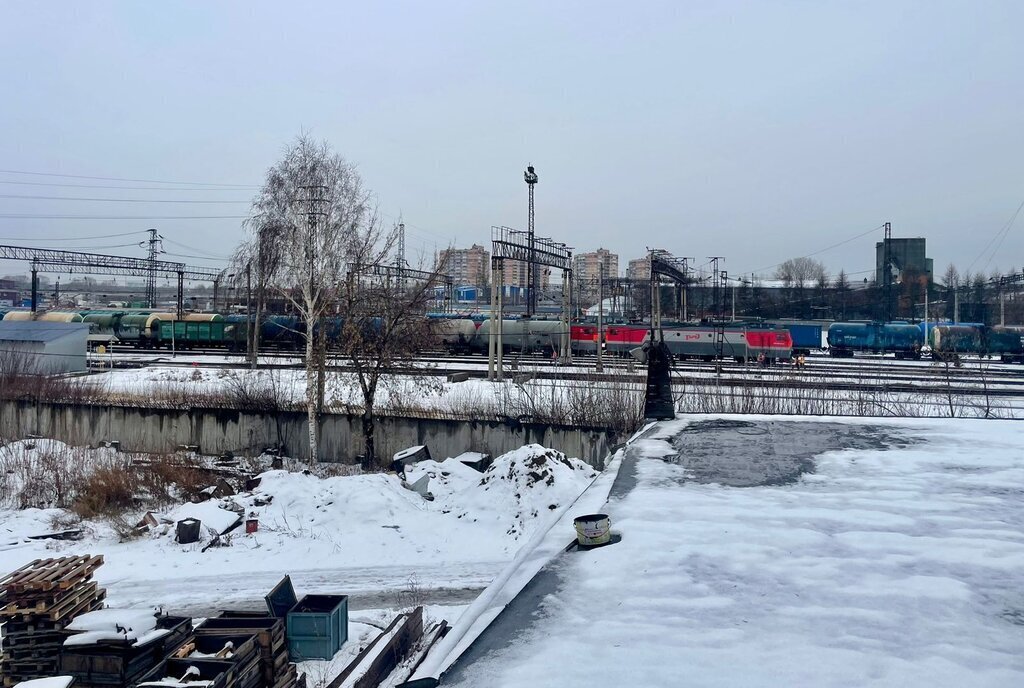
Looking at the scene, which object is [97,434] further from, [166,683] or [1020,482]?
[1020,482]

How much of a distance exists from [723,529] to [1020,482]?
3.36 meters

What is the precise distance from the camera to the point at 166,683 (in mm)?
7082

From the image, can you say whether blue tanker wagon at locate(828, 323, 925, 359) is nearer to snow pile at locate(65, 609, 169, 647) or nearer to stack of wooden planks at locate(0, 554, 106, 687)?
snow pile at locate(65, 609, 169, 647)

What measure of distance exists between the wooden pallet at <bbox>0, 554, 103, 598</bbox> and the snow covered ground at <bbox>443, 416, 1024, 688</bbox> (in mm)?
6985

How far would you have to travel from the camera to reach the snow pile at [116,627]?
7.41 m

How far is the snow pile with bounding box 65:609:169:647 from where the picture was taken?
7414 millimetres

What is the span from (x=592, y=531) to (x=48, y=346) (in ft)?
101

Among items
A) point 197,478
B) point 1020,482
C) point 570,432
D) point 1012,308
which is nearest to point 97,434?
point 197,478

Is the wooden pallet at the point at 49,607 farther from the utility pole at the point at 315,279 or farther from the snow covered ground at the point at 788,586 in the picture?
the utility pole at the point at 315,279

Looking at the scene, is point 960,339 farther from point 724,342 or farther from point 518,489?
point 518,489

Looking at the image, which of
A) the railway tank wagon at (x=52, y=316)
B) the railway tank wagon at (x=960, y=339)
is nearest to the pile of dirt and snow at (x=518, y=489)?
the railway tank wagon at (x=960, y=339)

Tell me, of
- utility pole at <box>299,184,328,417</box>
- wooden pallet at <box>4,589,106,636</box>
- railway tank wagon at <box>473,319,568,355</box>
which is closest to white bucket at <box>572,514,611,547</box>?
wooden pallet at <box>4,589,106,636</box>

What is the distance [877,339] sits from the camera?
40719 millimetres

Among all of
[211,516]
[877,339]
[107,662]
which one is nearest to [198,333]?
[211,516]
